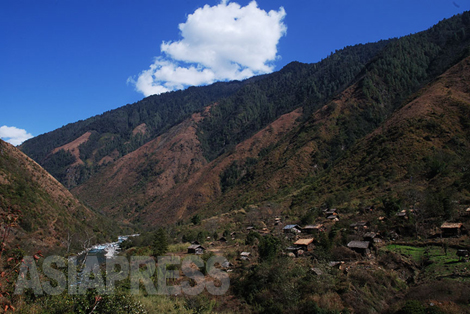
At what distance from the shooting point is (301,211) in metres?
48.8

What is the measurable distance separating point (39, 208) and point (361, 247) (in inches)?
2298

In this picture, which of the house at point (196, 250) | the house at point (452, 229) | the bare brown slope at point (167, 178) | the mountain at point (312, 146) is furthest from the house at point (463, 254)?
the bare brown slope at point (167, 178)

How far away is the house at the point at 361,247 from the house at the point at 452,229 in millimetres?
5913

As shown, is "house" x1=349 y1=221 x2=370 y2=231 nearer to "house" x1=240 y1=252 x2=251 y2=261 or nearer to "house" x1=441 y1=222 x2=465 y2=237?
"house" x1=441 y1=222 x2=465 y2=237

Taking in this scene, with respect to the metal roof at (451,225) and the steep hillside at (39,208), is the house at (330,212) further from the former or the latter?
the steep hillside at (39,208)

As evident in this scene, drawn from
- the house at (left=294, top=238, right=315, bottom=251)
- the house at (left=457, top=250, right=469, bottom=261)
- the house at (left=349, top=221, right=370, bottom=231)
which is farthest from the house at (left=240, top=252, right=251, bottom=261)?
the house at (left=457, top=250, right=469, bottom=261)

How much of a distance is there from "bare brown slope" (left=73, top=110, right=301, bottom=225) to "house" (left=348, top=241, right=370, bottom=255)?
69148 millimetres

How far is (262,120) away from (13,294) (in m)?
124

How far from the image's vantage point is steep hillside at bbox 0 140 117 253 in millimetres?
48562

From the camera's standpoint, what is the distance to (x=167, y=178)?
125188mm

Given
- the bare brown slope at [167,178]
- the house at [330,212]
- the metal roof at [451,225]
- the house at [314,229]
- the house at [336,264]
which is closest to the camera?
the house at [336,264]

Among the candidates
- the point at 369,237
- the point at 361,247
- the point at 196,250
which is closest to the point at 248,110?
the point at 196,250

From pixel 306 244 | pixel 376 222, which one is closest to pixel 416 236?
pixel 376 222

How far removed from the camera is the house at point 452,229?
71.5ft
